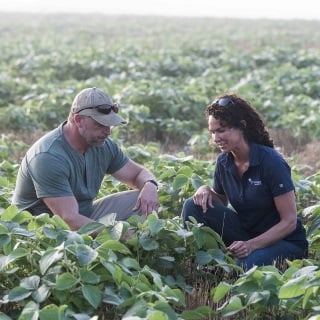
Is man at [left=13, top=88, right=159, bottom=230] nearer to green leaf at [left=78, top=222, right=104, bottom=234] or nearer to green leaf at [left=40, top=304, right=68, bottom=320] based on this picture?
green leaf at [left=78, top=222, right=104, bottom=234]

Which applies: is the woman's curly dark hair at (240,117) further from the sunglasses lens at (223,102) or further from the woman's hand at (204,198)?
the woman's hand at (204,198)

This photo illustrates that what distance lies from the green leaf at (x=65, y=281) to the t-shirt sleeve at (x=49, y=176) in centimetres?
96

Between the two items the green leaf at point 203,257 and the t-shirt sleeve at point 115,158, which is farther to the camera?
the t-shirt sleeve at point 115,158

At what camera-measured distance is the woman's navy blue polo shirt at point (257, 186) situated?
466 centimetres

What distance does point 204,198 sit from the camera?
4973 millimetres

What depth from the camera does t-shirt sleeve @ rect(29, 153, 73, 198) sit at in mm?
4566

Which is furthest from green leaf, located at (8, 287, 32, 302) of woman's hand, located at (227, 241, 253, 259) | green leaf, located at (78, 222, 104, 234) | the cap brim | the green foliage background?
woman's hand, located at (227, 241, 253, 259)

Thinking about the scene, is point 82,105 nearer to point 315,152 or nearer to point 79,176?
point 79,176

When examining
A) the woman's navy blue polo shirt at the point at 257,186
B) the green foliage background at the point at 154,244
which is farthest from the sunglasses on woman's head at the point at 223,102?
the green foliage background at the point at 154,244

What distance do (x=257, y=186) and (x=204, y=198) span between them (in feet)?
1.24

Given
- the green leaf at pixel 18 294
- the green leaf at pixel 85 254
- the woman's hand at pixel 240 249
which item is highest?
the green leaf at pixel 85 254

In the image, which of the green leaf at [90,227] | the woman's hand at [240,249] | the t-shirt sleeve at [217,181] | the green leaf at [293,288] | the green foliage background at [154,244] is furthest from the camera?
the t-shirt sleeve at [217,181]

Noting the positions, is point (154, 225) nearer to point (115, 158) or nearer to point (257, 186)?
point (257, 186)

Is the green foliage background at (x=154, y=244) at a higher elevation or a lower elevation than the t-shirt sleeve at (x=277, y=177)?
lower
